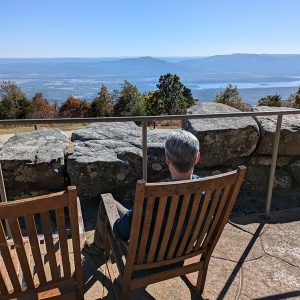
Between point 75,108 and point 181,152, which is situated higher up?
point 181,152

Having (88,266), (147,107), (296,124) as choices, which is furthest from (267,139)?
(147,107)

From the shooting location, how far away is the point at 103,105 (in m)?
35.1

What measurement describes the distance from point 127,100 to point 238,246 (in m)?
34.8

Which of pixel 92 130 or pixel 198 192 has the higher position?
pixel 198 192

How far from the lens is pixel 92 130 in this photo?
3955 mm

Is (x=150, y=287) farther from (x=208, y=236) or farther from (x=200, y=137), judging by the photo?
(x=200, y=137)

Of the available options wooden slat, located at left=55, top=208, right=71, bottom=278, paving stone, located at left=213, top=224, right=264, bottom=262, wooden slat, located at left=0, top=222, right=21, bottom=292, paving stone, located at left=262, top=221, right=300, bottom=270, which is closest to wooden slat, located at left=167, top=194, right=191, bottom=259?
wooden slat, located at left=55, top=208, right=71, bottom=278

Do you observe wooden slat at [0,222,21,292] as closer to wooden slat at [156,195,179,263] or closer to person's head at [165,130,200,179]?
wooden slat at [156,195,179,263]

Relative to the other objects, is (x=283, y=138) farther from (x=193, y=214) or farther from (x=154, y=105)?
(x=154, y=105)

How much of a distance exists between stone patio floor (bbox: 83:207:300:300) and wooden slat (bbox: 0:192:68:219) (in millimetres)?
1113

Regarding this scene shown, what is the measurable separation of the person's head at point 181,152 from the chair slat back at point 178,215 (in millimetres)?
147

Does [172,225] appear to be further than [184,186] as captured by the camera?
Yes

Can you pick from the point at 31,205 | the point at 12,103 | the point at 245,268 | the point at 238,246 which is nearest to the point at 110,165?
the point at 238,246

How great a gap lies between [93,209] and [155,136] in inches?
41.1
